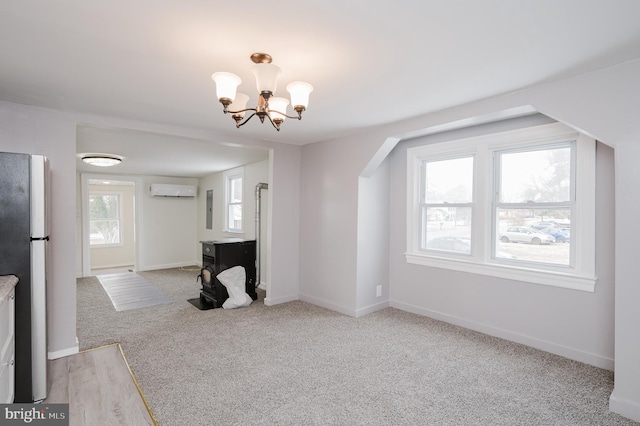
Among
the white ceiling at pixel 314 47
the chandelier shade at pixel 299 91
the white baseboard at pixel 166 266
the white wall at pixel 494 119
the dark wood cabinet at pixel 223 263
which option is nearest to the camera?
the white ceiling at pixel 314 47

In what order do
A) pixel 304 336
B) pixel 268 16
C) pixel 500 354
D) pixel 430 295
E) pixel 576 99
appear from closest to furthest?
pixel 268 16 → pixel 576 99 → pixel 500 354 → pixel 304 336 → pixel 430 295

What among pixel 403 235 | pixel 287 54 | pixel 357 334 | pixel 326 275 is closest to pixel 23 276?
pixel 287 54

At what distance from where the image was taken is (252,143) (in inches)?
179

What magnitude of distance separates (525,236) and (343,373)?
88.4 inches

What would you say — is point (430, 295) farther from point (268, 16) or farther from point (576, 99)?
point (268, 16)

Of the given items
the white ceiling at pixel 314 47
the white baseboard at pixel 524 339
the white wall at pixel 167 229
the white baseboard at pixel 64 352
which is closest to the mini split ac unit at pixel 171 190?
the white wall at pixel 167 229

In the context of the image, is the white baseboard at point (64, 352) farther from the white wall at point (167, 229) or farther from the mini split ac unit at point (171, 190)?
the mini split ac unit at point (171, 190)

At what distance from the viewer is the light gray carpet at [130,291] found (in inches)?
194

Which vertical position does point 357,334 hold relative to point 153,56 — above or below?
below

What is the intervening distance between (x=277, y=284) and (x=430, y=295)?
81.5 inches

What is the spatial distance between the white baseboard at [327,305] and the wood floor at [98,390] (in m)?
2.39

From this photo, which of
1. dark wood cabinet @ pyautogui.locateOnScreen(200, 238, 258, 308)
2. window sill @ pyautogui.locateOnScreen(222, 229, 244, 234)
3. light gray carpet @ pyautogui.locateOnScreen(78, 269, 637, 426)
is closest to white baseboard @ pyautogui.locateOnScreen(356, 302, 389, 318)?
light gray carpet @ pyautogui.locateOnScreen(78, 269, 637, 426)

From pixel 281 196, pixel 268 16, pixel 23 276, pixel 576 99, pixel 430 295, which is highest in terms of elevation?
pixel 268 16

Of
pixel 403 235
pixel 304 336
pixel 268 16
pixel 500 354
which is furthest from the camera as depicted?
pixel 403 235
